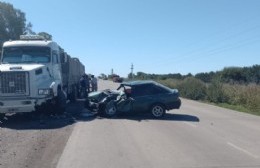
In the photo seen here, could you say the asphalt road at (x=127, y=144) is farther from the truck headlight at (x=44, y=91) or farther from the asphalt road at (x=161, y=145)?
the truck headlight at (x=44, y=91)

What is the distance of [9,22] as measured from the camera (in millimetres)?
73812

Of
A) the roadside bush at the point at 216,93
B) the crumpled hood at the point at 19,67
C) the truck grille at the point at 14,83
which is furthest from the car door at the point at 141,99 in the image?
the roadside bush at the point at 216,93

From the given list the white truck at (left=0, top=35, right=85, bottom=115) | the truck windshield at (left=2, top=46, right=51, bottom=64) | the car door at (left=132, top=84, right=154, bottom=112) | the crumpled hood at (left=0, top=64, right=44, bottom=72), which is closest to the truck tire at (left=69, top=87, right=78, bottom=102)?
the white truck at (left=0, top=35, right=85, bottom=115)

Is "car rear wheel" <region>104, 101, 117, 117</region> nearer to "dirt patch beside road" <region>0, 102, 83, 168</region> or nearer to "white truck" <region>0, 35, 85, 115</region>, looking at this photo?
"dirt patch beside road" <region>0, 102, 83, 168</region>

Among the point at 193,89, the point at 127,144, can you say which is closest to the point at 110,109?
the point at 127,144

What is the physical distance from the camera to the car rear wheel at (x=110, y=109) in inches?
756

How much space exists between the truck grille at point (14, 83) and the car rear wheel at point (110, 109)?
357cm

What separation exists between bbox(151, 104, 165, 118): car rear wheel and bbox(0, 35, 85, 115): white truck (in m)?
3.92

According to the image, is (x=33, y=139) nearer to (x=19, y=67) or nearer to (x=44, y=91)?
(x=44, y=91)

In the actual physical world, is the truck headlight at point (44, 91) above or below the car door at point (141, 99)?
above

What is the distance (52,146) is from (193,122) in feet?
24.7

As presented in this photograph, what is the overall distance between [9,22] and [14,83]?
195ft

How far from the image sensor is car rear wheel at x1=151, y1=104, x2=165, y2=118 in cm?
1905

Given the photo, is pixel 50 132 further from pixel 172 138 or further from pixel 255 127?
pixel 255 127
